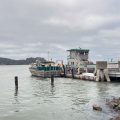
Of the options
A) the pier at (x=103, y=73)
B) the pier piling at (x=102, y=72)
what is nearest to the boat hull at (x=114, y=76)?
the pier at (x=103, y=73)

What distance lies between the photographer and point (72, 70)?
3223 inches

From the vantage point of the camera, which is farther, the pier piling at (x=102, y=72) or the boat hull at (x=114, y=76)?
the boat hull at (x=114, y=76)

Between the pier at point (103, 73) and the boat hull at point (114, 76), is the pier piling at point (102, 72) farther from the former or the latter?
the boat hull at point (114, 76)

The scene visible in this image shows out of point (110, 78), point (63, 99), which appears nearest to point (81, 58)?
point (110, 78)

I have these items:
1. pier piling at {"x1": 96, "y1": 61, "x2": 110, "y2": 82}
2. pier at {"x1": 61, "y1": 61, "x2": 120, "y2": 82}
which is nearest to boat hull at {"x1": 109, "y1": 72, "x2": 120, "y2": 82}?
pier at {"x1": 61, "y1": 61, "x2": 120, "y2": 82}

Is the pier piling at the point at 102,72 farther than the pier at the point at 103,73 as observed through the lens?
No

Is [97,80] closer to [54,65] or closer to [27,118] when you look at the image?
[54,65]

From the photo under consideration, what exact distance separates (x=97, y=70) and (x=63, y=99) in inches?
1046

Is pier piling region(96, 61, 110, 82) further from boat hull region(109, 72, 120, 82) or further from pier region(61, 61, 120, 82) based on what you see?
boat hull region(109, 72, 120, 82)

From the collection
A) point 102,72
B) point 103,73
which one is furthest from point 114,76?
point 102,72

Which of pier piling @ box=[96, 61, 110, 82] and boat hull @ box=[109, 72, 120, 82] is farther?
boat hull @ box=[109, 72, 120, 82]

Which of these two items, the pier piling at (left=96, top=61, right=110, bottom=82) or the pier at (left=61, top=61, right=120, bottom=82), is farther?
the pier at (left=61, top=61, right=120, bottom=82)

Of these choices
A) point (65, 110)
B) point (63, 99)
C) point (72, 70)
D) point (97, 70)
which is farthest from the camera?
point (72, 70)

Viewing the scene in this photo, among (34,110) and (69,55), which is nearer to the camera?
(34,110)
